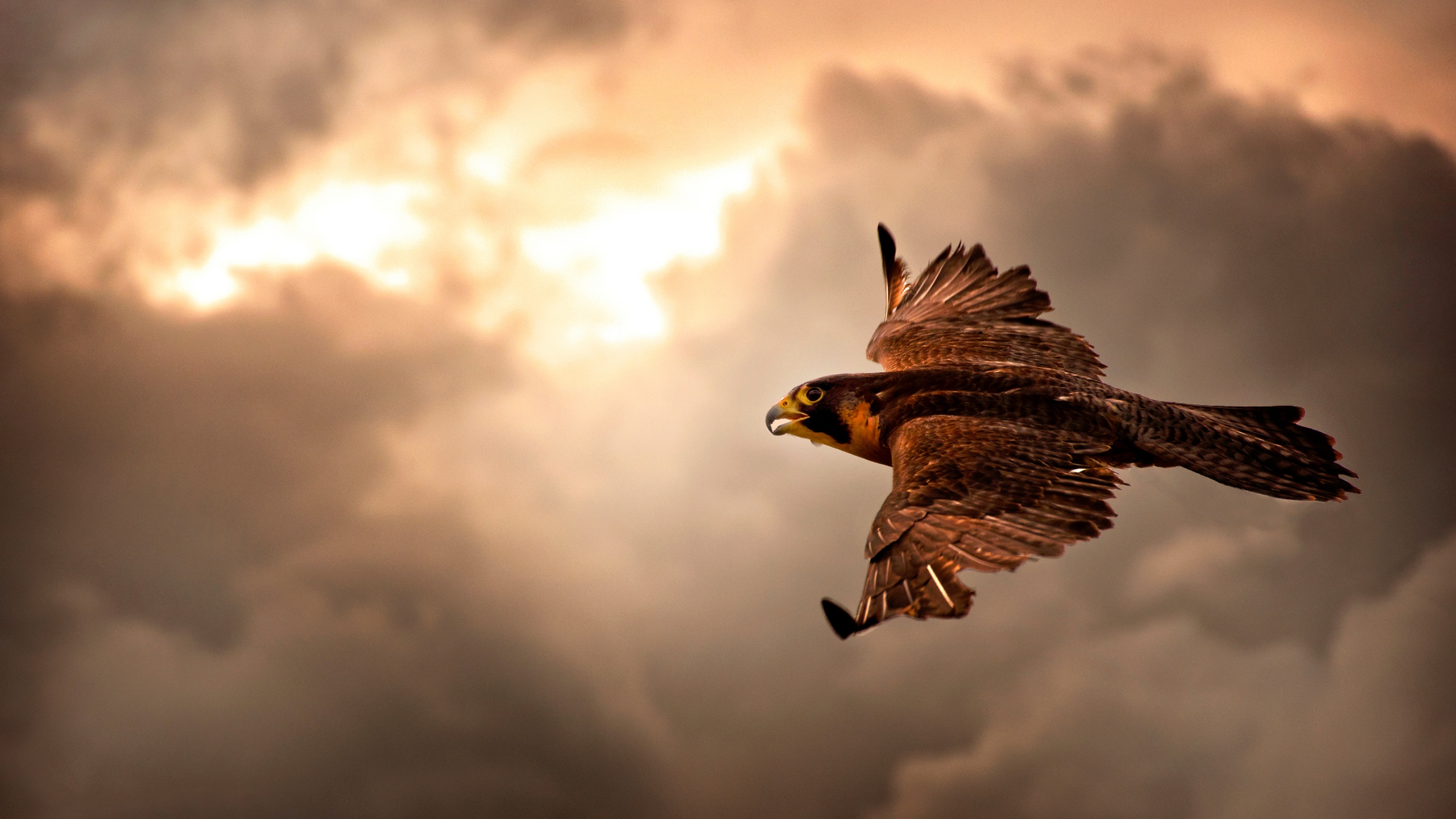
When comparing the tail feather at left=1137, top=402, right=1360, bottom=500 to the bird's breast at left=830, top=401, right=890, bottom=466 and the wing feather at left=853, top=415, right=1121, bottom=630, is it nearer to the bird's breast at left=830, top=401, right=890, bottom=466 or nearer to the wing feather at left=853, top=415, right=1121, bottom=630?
the wing feather at left=853, top=415, right=1121, bottom=630

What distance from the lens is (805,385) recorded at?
15320mm

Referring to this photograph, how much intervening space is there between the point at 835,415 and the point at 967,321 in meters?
3.83

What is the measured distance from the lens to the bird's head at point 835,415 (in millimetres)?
14539

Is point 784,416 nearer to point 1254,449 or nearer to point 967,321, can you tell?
point 967,321

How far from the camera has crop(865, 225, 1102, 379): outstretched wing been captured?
635 inches

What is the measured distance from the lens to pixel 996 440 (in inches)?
481

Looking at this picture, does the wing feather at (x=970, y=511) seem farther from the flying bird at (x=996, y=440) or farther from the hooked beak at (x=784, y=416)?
the hooked beak at (x=784, y=416)

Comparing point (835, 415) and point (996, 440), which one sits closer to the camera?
point (996, 440)

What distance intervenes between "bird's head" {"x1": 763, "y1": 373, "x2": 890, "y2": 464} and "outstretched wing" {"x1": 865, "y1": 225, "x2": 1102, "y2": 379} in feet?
6.17

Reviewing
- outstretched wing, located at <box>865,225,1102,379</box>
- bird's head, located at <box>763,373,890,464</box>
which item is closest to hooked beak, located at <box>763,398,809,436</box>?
bird's head, located at <box>763,373,890,464</box>

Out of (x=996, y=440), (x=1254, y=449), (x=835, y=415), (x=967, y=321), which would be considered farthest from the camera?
(x=967, y=321)

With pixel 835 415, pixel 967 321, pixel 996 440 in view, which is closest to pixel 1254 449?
pixel 996 440

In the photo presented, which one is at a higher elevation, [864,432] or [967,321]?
[967,321]

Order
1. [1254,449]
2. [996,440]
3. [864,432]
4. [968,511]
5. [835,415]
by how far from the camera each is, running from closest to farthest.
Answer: [968,511]
[996,440]
[1254,449]
[864,432]
[835,415]
